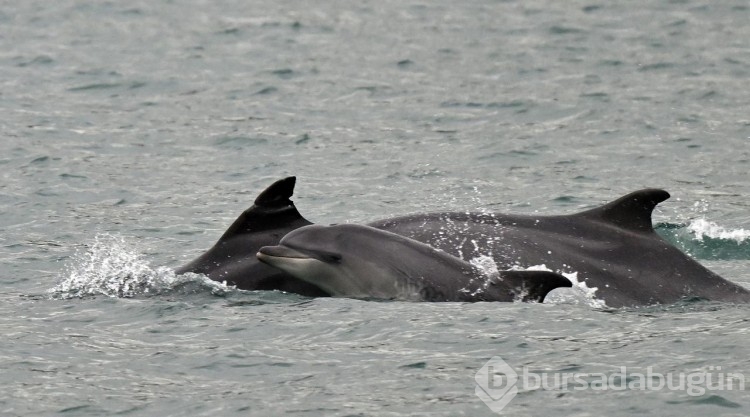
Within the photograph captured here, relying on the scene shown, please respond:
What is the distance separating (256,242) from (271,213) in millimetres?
337

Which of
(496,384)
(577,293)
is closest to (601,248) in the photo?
(577,293)

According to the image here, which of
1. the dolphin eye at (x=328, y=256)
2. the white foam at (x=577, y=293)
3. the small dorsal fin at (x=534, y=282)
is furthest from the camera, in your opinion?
the white foam at (x=577, y=293)

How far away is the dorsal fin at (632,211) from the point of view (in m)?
14.2

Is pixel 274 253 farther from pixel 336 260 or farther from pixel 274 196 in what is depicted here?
pixel 274 196

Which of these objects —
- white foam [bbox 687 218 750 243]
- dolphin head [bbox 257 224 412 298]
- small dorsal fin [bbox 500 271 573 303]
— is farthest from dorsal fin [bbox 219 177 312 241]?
white foam [bbox 687 218 750 243]

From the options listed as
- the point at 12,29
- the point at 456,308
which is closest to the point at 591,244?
the point at 456,308

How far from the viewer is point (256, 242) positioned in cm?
1462

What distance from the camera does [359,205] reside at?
65.3 ft

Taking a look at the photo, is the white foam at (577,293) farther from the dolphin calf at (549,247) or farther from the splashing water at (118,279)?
the splashing water at (118,279)

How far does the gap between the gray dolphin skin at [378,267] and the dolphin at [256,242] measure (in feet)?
1.94

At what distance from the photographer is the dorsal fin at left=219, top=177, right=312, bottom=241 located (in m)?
14.5

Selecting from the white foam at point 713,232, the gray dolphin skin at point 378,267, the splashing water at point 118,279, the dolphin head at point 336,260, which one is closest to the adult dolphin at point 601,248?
the gray dolphin skin at point 378,267

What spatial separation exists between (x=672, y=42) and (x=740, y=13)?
3422 millimetres

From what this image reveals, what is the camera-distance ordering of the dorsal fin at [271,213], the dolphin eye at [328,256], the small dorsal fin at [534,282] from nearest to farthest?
the small dorsal fin at [534,282] → the dolphin eye at [328,256] → the dorsal fin at [271,213]
